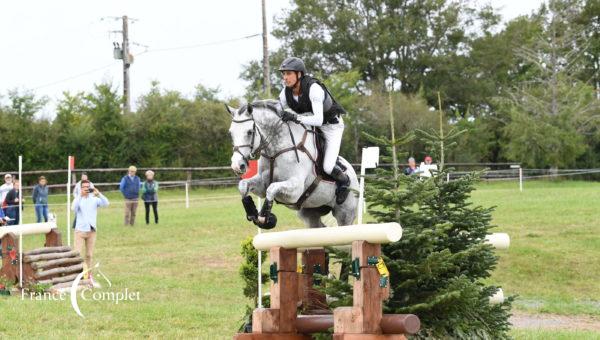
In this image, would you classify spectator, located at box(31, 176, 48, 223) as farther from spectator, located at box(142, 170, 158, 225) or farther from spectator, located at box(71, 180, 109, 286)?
spectator, located at box(71, 180, 109, 286)

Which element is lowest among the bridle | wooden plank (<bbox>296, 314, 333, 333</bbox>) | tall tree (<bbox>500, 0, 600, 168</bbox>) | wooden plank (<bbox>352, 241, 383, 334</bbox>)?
wooden plank (<bbox>296, 314, 333, 333</bbox>)

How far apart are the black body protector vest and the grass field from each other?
330cm

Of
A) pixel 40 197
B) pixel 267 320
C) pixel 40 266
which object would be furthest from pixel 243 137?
pixel 40 197

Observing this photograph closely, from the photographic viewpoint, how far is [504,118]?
4862 cm

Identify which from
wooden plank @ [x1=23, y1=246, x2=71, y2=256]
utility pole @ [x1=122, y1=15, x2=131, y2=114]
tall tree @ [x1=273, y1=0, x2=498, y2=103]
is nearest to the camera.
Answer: wooden plank @ [x1=23, y1=246, x2=71, y2=256]

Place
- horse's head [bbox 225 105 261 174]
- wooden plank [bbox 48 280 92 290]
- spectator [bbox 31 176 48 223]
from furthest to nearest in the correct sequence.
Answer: spectator [bbox 31 176 48 223]
wooden plank [bbox 48 280 92 290]
horse's head [bbox 225 105 261 174]

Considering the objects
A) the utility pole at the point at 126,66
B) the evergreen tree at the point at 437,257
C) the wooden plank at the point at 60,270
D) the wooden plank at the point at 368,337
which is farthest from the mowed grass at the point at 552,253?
the utility pole at the point at 126,66

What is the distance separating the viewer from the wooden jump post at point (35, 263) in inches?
590

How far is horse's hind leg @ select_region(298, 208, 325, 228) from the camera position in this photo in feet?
29.2

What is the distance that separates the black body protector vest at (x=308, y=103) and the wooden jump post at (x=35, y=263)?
305 inches

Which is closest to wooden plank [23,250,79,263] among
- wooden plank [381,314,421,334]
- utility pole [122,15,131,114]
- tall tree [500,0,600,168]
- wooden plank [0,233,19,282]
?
wooden plank [0,233,19,282]

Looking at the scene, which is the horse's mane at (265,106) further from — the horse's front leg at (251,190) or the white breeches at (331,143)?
the horse's front leg at (251,190)

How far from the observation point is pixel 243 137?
8070 mm

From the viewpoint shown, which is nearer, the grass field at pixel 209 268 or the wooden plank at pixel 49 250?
the grass field at pixel 209 268
